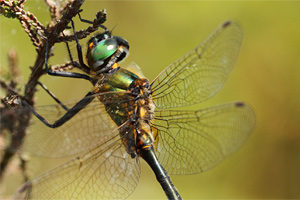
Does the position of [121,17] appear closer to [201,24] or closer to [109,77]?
[201,24]

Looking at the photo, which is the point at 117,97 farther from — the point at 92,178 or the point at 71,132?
the point at 92,178

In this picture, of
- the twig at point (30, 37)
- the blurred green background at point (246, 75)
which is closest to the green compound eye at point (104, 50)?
the twig at point (30, 37)

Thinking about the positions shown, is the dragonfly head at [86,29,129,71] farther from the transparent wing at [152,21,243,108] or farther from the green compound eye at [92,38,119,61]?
the transparent wing at [152,21,243,108]

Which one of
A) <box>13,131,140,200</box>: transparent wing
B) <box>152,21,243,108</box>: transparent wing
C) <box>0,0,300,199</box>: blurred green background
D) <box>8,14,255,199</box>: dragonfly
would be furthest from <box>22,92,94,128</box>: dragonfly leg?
<box>0,0,300,199</box>: blurred green background

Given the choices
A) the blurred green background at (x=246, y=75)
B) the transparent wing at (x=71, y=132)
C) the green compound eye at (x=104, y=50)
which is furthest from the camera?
the blurred green background at (x=246, y=75)

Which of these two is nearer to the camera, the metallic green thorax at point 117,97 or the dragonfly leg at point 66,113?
the dragonfly leg at point 66,113

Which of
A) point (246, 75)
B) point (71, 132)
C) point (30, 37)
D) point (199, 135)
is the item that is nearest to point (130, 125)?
point (71, 132)

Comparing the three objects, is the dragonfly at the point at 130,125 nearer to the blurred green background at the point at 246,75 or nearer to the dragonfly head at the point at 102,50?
the dragonfly head at the point at 102,50

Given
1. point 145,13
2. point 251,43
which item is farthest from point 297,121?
point 145,13
